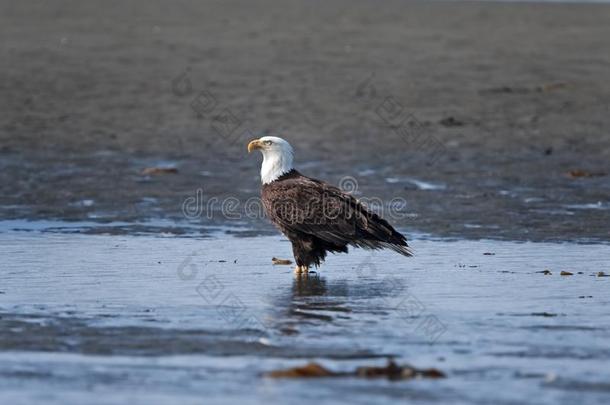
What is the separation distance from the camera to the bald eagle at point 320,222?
1055cm

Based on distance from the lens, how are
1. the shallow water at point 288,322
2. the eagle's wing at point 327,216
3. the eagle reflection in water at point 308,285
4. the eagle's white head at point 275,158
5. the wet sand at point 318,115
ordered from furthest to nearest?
the wet sand at point 318,115
the eagle's white head at point 275,158
the eagle's wing at point 327,216
the eagle reflection in water at point 308,285
the shallow water at point 288,322

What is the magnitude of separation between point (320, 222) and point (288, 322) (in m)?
2.45

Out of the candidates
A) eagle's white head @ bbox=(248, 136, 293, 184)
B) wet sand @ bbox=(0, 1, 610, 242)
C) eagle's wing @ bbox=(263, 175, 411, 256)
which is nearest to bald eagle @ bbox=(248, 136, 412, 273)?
eagle's wing @ bbox=(263, 175, 411, 256)

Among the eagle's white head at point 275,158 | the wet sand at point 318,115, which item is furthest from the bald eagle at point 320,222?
the wet sand at point 318,115

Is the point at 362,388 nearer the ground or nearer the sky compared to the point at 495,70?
nearer the ground

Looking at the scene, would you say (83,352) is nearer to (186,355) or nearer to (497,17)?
(186,355)

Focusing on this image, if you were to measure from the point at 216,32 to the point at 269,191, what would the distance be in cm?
1430

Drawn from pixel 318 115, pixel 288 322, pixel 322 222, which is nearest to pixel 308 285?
pixel 322 222

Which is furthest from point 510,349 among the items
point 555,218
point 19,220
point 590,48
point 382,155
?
point 590,48

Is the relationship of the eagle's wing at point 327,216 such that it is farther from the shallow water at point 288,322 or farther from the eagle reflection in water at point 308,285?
the eagle reflection in water at point 308,285

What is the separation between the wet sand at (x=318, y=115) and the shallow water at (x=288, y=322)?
5.55 feet

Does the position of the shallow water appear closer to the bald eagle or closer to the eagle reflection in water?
the eagle reflection in water

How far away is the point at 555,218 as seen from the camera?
1285cm

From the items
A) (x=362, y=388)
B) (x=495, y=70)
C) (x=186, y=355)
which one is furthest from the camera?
(x=495, y=70)
